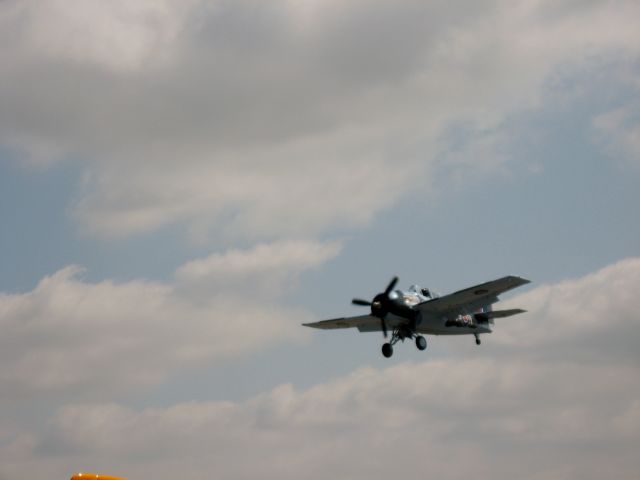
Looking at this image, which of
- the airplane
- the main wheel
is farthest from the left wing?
the main wheel

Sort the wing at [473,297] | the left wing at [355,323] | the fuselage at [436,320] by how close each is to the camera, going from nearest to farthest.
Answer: the wing at [473,297] < the fuselage at [436,320] < the left wing at [355,323]

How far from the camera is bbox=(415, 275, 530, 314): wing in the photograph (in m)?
46.7

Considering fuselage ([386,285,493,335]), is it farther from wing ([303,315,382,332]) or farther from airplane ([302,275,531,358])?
wing ([303,315,382,332])

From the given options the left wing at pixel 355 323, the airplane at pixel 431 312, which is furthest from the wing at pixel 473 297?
the left wing at pixel 355 323

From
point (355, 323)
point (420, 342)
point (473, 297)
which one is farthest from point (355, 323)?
point (473, 297)

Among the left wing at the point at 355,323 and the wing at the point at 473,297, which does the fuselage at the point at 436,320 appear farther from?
the left wing at the point at 355,323

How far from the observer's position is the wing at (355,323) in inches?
2154

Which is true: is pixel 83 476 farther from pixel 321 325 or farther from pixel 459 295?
pixel 459 295

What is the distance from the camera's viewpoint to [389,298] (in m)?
48.3

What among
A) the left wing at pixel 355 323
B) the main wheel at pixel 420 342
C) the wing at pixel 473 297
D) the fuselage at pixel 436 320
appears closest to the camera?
the wing at pixel 473 297

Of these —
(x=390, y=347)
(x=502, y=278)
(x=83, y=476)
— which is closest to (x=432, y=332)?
(x=390, y=347)

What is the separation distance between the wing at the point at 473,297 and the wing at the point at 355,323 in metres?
4.82

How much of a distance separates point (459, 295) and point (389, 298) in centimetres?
403

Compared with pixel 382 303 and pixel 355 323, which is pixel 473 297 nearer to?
pixel 382 303
